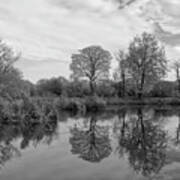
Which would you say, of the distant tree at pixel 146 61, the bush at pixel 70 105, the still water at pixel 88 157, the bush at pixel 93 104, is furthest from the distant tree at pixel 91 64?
the still water at pixel 88 157

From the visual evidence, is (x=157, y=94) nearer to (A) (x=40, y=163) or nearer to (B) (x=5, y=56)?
(B) (x=5, y=56)

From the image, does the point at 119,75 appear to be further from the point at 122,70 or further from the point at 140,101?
the point at 140,101

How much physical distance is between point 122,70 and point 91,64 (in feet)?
19.1

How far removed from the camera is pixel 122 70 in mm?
36812

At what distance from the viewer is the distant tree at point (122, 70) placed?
35.0m

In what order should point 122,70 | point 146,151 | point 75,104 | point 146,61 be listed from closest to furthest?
point 146,151 → point 75,104 → point 146,61 → point 122,70

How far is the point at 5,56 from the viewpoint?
14.8m

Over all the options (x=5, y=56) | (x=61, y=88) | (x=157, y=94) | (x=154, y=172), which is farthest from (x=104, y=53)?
(x=154, y=172)

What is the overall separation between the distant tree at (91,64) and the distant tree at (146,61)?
167 inches

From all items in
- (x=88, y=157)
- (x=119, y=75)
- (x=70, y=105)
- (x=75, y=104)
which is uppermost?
(x=119, y=75)

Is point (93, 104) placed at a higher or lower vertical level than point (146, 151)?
higher

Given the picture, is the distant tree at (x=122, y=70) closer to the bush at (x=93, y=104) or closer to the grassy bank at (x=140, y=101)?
the grassy bank at (x=140, y=101)

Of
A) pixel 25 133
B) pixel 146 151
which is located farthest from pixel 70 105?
pixel 146 151

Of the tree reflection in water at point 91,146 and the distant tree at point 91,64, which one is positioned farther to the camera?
the distant tree at point 91,64
